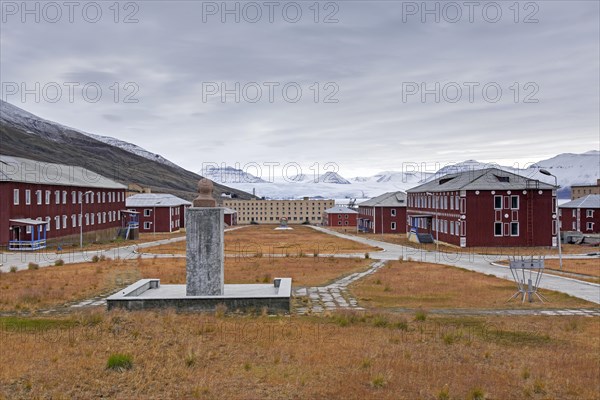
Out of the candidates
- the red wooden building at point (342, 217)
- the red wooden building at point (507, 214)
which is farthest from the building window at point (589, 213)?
the red wooden building at point (342, 217)

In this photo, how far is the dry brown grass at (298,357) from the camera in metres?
9.72

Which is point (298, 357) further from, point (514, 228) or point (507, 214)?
point (514, 228)

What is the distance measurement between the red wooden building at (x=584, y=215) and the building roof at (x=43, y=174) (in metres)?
70.0

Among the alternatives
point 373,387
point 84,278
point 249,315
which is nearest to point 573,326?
point 373,387

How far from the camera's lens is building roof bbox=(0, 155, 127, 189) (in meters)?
51.8

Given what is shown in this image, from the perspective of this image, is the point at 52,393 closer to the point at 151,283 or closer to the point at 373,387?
the point at 373,387

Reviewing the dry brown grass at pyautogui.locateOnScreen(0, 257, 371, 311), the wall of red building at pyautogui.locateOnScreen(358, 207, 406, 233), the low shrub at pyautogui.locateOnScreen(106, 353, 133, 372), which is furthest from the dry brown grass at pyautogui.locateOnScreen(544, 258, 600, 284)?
the wall of red building at pyautogui.locateOnScreen(358, 207, 406, 233)

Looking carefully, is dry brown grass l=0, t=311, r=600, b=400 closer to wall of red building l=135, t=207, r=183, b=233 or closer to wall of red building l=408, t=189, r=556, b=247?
wall of red building l=408, t=189, r=556, b=247

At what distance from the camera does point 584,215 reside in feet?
249

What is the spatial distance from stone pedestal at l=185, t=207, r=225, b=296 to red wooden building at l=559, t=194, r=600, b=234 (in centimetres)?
7229

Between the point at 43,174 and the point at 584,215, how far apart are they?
7396cm

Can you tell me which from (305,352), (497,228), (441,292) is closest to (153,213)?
(497,228)

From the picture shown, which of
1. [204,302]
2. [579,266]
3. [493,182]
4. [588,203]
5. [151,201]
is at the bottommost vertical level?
[579,266]

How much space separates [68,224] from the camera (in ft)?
205
